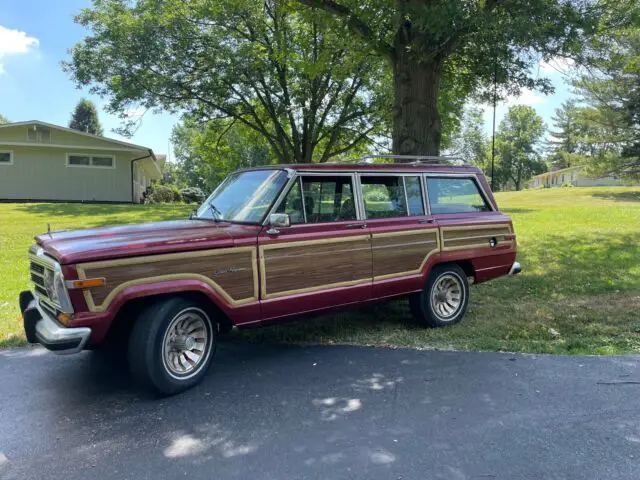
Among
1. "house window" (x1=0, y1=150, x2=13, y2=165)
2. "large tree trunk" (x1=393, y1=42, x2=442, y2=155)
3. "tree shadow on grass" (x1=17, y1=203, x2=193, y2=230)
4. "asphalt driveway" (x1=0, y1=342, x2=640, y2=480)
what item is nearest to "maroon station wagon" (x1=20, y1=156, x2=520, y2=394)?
"asphalt driveway" (x1=0, y1=342, x2=640, y2=480)

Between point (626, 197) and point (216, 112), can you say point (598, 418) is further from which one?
point (626, 197)

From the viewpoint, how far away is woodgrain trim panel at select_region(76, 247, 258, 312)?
12.5 feet

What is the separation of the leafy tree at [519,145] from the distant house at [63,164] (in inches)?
2494

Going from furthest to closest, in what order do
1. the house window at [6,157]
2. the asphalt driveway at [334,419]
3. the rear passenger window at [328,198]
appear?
the house window at [6,157]
the rear passenger window at [328,198]
the asphalt driveway at [334,419]

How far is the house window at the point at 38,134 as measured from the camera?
25.0 m

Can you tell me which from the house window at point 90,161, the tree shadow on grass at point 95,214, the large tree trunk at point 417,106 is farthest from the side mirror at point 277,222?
the house window at point 90,161

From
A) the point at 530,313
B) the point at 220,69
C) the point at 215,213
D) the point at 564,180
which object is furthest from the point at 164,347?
the point at 564,180

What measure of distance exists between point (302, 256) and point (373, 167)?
1469 mm

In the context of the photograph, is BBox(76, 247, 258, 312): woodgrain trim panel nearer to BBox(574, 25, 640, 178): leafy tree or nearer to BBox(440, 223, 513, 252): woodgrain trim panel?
BBox(440, 223, 513, 252): woodgrain trim panel

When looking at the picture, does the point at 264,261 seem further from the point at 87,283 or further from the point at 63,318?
the point at 63,318

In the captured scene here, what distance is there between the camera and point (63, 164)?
25.7m

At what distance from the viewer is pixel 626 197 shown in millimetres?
32219

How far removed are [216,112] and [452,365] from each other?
66.7 ft

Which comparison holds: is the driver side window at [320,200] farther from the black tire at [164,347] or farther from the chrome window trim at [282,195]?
the black tire at [164,347]
